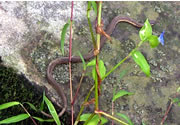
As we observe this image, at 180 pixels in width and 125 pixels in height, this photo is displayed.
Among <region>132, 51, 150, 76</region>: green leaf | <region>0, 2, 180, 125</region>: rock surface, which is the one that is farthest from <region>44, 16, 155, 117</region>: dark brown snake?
<region>132, 51, 150, 76</region>: green leaf

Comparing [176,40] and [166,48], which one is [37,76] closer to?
[166,48]

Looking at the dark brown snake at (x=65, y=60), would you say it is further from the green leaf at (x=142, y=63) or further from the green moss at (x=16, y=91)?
the green leaf at (x=142, y=63)

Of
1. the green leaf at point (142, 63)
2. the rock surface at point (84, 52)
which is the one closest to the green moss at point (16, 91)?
the rock surface at point (84, 52)

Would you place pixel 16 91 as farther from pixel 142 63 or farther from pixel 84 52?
pixel 142 63

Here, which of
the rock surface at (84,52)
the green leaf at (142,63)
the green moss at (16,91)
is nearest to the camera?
the green leaf at (142,63)

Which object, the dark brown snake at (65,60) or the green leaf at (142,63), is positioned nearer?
the green leaf at (142,63)

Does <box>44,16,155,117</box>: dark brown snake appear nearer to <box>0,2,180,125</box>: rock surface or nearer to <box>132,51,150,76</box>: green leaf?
<box>0,2,180,125</box>: rock surface

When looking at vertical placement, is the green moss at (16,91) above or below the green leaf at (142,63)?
below

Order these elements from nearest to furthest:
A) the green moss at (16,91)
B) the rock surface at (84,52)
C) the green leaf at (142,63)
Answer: the green leaf at (142,63), the green moss at (16,91), the rock surface at (84,52)
